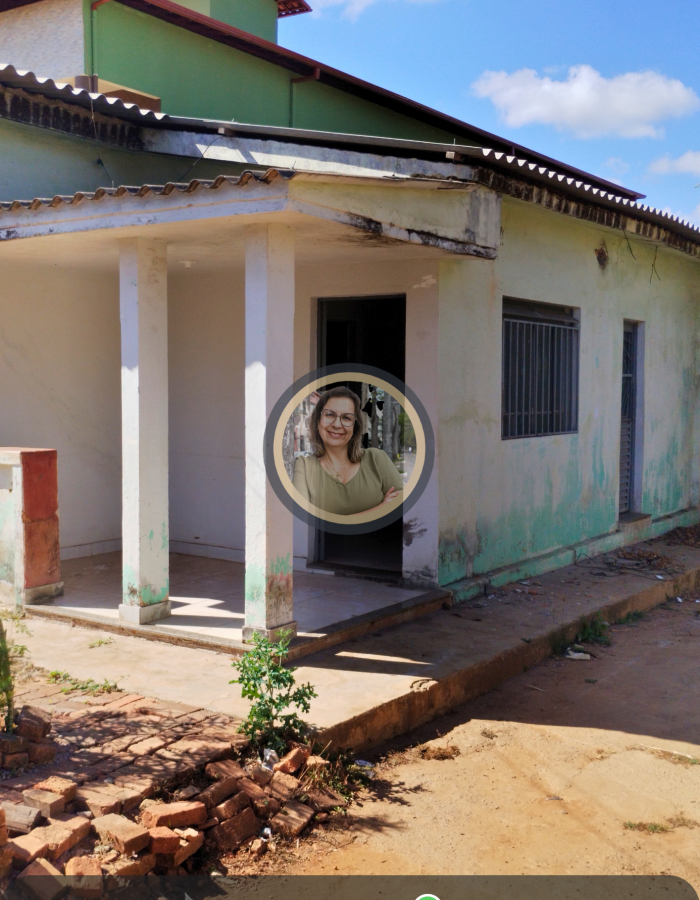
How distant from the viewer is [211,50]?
9516 millimetres

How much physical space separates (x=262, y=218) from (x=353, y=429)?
7.71ft

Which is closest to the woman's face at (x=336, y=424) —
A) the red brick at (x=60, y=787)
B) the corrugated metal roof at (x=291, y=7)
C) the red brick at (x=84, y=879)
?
the red brick at (x=60, y=787)

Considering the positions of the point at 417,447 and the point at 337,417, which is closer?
the point at 337,417

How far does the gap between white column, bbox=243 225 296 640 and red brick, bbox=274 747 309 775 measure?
1360 millimetres

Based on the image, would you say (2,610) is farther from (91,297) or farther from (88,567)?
(91,297)

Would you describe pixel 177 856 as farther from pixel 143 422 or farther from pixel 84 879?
pixel 143 422

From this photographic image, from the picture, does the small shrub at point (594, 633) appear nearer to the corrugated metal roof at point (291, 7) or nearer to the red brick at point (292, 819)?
the red brick at point (292, 819)

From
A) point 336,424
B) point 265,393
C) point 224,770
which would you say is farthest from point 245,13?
point 224,770

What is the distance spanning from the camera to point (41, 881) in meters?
3.00

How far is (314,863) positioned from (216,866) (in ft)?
1.31

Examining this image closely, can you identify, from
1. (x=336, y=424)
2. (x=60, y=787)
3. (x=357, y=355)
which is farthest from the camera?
(x=357, y=355)

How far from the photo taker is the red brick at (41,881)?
118 inches

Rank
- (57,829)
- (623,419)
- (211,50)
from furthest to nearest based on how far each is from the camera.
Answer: (623,419)
(211,50)
(57,829)

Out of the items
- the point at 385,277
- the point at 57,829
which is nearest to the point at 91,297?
the point at 385,277
